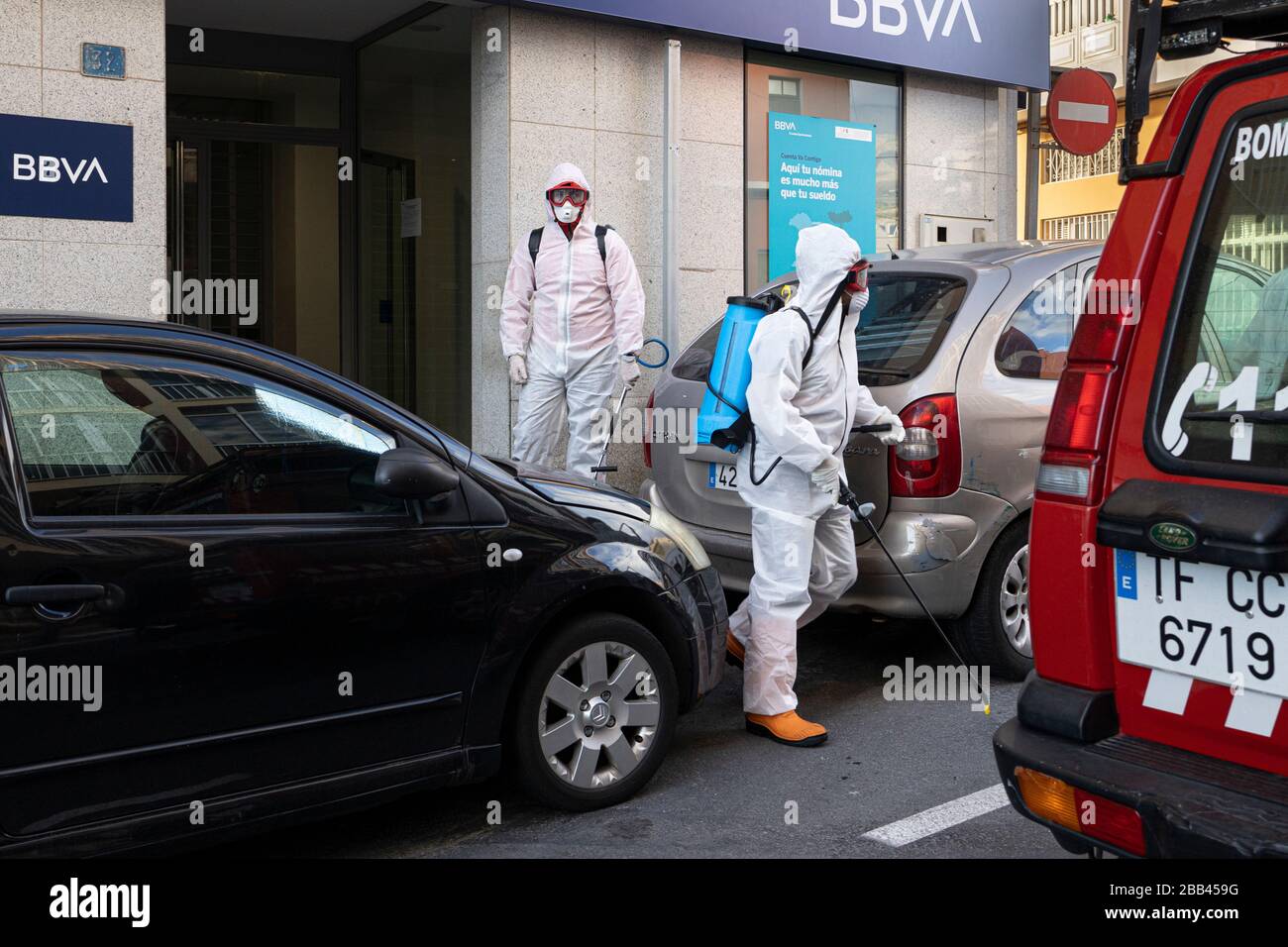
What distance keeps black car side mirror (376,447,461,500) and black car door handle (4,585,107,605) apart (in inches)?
30.8

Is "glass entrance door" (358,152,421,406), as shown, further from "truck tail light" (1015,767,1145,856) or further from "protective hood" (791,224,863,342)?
"truck tail light" (1015,767,1145,856)

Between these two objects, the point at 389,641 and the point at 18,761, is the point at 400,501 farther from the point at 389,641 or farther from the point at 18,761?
the point at 18,761

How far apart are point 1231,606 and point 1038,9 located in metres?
10.2

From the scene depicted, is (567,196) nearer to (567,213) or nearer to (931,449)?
(567,213)

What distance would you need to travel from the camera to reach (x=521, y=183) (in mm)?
8922

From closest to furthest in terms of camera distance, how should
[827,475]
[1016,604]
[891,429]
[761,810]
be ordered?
[761,810]
[827,475]
[891,429]
[1016,604]

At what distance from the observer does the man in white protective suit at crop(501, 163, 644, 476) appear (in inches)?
316

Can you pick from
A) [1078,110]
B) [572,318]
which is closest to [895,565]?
[572,318]

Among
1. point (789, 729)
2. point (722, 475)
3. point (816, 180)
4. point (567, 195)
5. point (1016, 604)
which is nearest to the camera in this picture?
point (789, 729)

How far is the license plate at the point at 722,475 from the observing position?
5.57 meters

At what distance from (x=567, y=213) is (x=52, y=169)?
2.79 meters

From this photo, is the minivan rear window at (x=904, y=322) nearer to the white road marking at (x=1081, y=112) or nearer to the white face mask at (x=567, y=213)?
the white face mask at (x=567, y=213)

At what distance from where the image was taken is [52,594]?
3.06 metres

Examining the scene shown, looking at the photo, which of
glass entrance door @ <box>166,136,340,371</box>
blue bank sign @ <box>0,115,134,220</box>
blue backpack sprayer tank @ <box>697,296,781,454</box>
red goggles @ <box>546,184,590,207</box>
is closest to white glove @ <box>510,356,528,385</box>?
red goggles @ <box>546,184,590,207</box>
